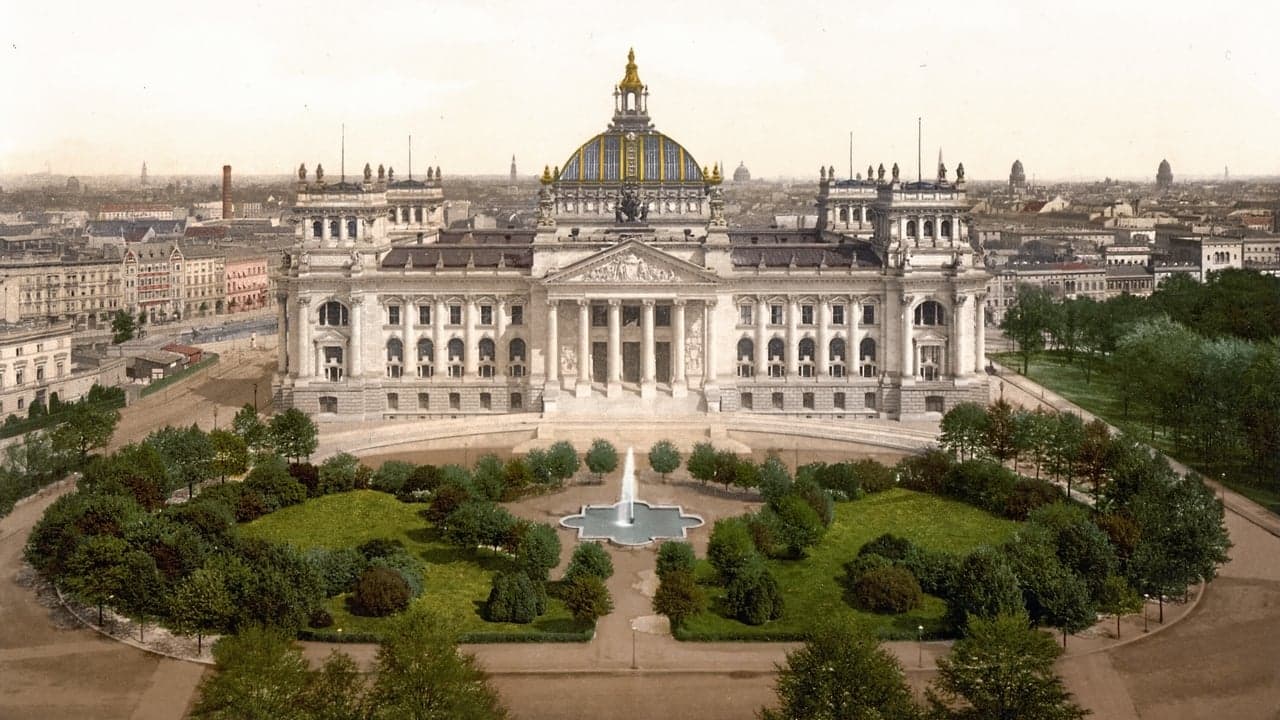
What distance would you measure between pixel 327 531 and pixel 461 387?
A: 34918 millimetres

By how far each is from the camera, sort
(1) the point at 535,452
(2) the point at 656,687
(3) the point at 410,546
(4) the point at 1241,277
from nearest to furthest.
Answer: (2) the point at 656,687 → (3) the point at 410,546 → (1) the point at 535,452 → (4) the point at 1241,277

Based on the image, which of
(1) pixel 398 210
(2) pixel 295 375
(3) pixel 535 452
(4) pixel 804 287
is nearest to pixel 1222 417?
(4) pixel 804 287

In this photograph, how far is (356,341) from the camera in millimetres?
104625

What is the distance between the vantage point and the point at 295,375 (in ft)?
344

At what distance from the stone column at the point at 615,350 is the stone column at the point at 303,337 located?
875 inches

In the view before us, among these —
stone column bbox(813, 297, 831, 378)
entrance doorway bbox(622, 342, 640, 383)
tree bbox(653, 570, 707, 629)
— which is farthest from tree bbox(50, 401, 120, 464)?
stone column bbox(813, 297, 831, 378)

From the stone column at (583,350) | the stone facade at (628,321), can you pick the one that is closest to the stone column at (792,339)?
the stone facade at (628,321)

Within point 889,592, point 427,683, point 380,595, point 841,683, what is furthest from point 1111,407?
point 427,683

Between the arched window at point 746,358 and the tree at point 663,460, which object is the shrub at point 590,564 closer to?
the tree at point 663,460

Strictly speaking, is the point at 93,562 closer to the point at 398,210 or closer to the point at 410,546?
the point at 410,546

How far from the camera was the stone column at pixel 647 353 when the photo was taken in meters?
104

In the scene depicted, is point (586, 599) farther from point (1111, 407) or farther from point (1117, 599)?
point (1111, 407)

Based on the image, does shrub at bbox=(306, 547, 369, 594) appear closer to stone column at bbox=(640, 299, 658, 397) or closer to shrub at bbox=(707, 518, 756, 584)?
shrub at bbox=(707, 518, 756, 584)

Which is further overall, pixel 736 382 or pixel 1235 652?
pixel 736 382
